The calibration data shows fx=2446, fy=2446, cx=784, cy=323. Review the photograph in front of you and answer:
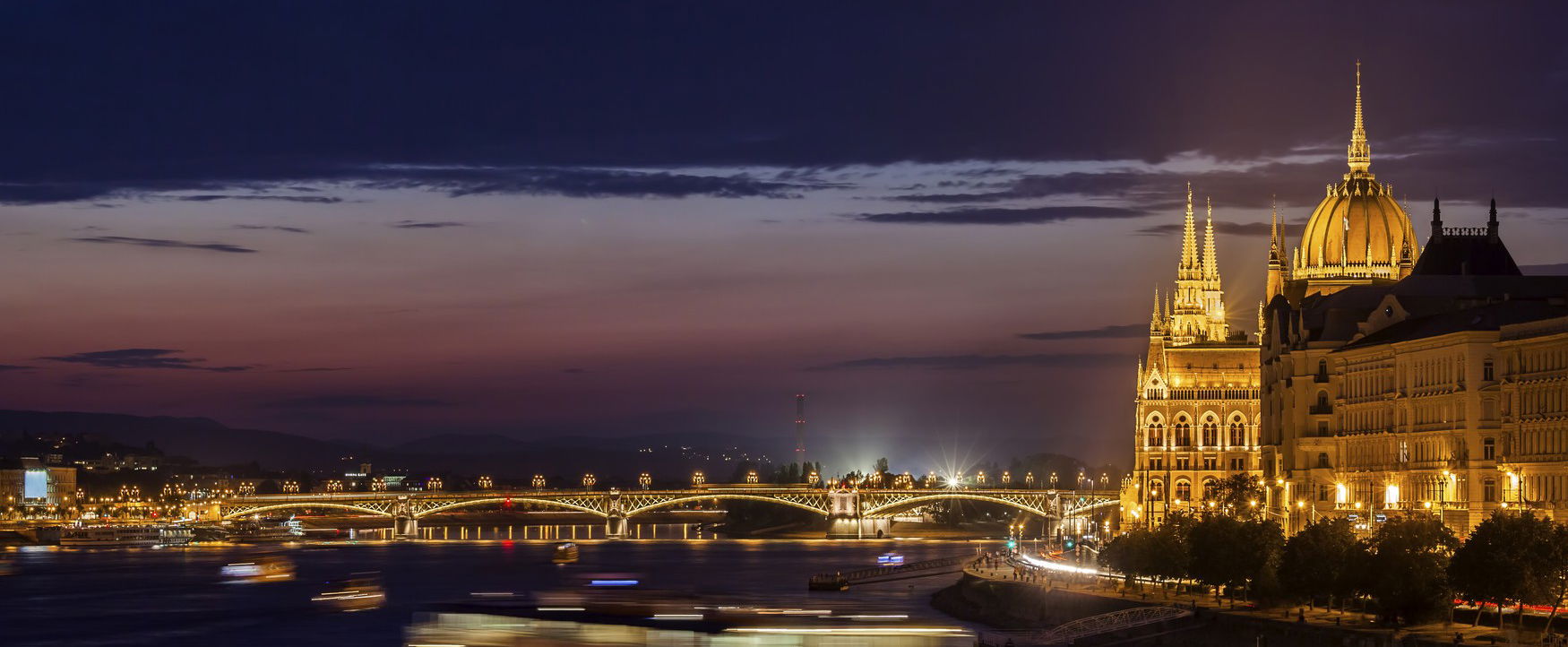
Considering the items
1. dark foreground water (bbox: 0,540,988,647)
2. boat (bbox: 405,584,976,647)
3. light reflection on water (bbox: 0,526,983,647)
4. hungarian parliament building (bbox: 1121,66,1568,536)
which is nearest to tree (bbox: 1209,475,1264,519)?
hungarian parliament building (bbox: 1121,66,1568,536)

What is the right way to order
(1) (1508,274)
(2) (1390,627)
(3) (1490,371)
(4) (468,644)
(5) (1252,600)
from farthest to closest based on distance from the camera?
1. (1) (1508,274)
2. (3) (1490,371)
3. (5) (1252,600)
4. (2) (1390,627)
5. (4) (468,644)

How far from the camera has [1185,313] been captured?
187875mm

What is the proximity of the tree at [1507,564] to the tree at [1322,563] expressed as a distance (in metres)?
6.04

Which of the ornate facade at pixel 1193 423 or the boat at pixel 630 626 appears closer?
the boat at pixel 630 626

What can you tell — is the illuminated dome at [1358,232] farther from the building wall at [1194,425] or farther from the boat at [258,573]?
the boat at [258,573]

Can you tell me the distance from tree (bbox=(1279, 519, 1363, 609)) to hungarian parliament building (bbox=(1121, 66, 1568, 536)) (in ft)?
11.4

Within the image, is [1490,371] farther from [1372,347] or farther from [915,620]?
[915,620]

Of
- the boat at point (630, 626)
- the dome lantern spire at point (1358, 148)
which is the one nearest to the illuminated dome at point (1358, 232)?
the dome lantern spire at point (1358, 148)

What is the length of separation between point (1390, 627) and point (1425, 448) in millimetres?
33249

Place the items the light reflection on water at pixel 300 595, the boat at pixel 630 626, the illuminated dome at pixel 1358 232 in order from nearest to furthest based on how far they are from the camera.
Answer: the boat at pixel 630 626, the light reflection on water at pixel 300 595, the illuminated dome at pixel 1358 232

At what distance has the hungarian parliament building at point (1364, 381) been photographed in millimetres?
101250

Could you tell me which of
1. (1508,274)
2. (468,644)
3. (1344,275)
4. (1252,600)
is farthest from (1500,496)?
(1344,275)

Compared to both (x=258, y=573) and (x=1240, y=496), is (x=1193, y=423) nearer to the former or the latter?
(x=1240, y=496)

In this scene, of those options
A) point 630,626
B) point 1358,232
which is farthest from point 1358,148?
point 630,626
